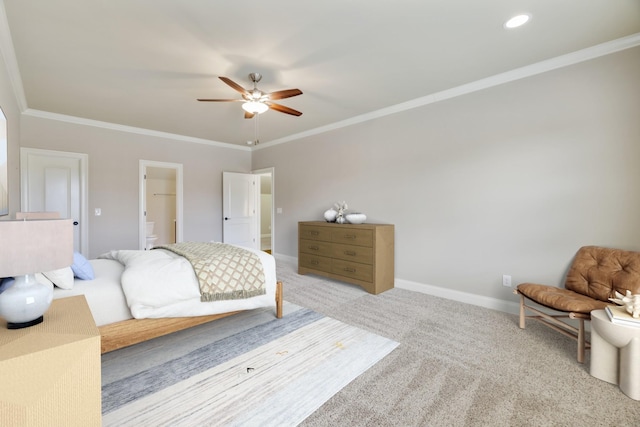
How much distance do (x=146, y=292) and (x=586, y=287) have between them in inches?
140

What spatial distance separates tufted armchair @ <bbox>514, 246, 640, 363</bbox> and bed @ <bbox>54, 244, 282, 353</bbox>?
8.58ft

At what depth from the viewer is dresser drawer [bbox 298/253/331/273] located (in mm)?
4137

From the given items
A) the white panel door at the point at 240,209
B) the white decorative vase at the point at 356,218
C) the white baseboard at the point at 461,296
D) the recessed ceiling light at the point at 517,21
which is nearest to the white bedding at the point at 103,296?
the white decorative vase at the point at 356,218

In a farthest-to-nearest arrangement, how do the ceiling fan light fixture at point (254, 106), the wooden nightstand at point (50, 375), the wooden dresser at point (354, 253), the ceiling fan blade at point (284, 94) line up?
the wooden dresser at point (354, 253)
the ceiling fan light fixture at point (254, 106)
the ceiling fan blade at point (284, 94)
the wooden nightstand at point (50, 375)

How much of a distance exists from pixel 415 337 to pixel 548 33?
2.80 meters

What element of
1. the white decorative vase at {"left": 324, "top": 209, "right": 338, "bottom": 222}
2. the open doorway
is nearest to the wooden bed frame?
the white decorative vase at {"left": 324, "top": 209, "right": 338, "bottom": 222}

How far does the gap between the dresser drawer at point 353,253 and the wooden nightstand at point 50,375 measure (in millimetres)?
2945

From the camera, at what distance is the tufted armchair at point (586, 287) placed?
204 centimetres

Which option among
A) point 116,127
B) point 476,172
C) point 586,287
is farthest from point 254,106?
point 586,287

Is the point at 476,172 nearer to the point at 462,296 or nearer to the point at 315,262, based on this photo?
the point at 462,296

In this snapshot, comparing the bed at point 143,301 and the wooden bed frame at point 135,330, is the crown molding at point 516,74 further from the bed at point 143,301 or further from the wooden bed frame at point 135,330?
the wooden bed frame at point 135,330

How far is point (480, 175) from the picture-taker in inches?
122

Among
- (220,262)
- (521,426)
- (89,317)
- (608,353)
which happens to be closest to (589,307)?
(608,353)

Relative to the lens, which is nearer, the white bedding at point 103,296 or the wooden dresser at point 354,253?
the white bedding at point 103,296
